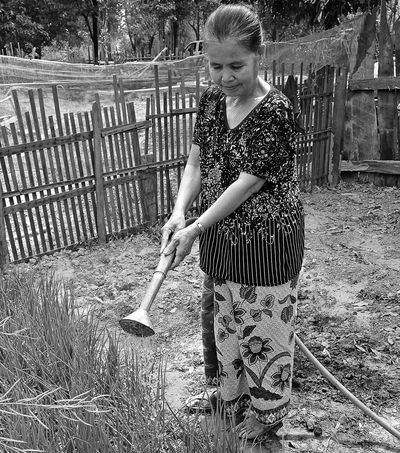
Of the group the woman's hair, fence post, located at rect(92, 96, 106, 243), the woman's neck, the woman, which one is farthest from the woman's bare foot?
fence post, located at rect(92, 96, 106, 243)

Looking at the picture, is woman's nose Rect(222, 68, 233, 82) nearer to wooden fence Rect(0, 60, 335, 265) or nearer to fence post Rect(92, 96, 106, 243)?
wooden fence Rect(0, 60, 335, 265)

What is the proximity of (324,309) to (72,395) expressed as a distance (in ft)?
6.81

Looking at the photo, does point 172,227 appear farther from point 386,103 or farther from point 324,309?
point 386,103

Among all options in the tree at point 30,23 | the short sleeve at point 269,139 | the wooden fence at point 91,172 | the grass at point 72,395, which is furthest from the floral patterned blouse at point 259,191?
the tree at point 30,23

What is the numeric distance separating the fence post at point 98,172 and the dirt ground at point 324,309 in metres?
0.18

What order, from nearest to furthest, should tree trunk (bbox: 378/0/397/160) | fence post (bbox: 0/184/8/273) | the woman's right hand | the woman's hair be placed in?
the woman's hair < the woman's right hand < fence post (bbox: 0/184/8/273) < tree trunk (bbox: 378/0/397/160)

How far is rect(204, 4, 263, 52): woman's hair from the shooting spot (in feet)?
5.23

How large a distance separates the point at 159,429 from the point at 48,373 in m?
0.48

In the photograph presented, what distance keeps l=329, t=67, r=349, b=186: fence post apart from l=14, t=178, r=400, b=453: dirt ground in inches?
20.6

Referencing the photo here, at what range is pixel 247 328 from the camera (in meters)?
1.97

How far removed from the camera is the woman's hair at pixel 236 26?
62.7 inches

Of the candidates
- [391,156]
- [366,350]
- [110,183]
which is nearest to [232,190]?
[366,350]

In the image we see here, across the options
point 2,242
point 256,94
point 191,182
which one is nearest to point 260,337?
point 191,182

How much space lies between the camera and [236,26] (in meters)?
1.59
